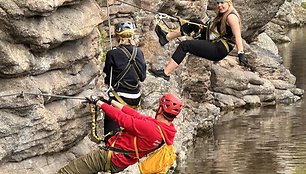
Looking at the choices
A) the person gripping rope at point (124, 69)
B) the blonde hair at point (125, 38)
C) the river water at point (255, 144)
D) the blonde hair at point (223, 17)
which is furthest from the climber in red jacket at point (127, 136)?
the river water at point (255, 144)

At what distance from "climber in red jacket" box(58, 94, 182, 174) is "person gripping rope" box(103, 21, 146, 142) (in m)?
0.70

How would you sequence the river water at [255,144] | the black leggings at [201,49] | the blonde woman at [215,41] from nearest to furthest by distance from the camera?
the blonde woman at [215,41], the black leggings at [201,49], the river water at [255,144]

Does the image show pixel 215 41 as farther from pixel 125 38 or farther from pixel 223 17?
pixel 125 38

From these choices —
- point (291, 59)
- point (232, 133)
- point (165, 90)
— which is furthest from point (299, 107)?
point (291, 59)

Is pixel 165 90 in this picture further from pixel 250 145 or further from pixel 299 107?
pixel 299 107

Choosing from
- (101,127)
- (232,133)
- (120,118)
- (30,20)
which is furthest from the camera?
(232,133)

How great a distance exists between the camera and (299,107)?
26109 millimetres

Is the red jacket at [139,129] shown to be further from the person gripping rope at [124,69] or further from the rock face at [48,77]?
the rock face at [48,77]

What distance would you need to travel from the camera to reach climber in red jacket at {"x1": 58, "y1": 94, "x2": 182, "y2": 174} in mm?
9930

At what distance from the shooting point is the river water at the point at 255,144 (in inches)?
657

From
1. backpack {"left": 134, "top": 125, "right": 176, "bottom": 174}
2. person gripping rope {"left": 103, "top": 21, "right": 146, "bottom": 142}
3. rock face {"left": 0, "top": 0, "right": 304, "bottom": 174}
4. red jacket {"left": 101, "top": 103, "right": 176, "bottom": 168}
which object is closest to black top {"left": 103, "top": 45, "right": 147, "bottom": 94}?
person gripping rope {"left": 103, "top": 21, "right": 146, "bottom": 142}

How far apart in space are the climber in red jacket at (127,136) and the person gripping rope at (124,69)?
2.31ft

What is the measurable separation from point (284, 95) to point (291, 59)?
36.7ft

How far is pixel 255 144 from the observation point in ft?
63.8
